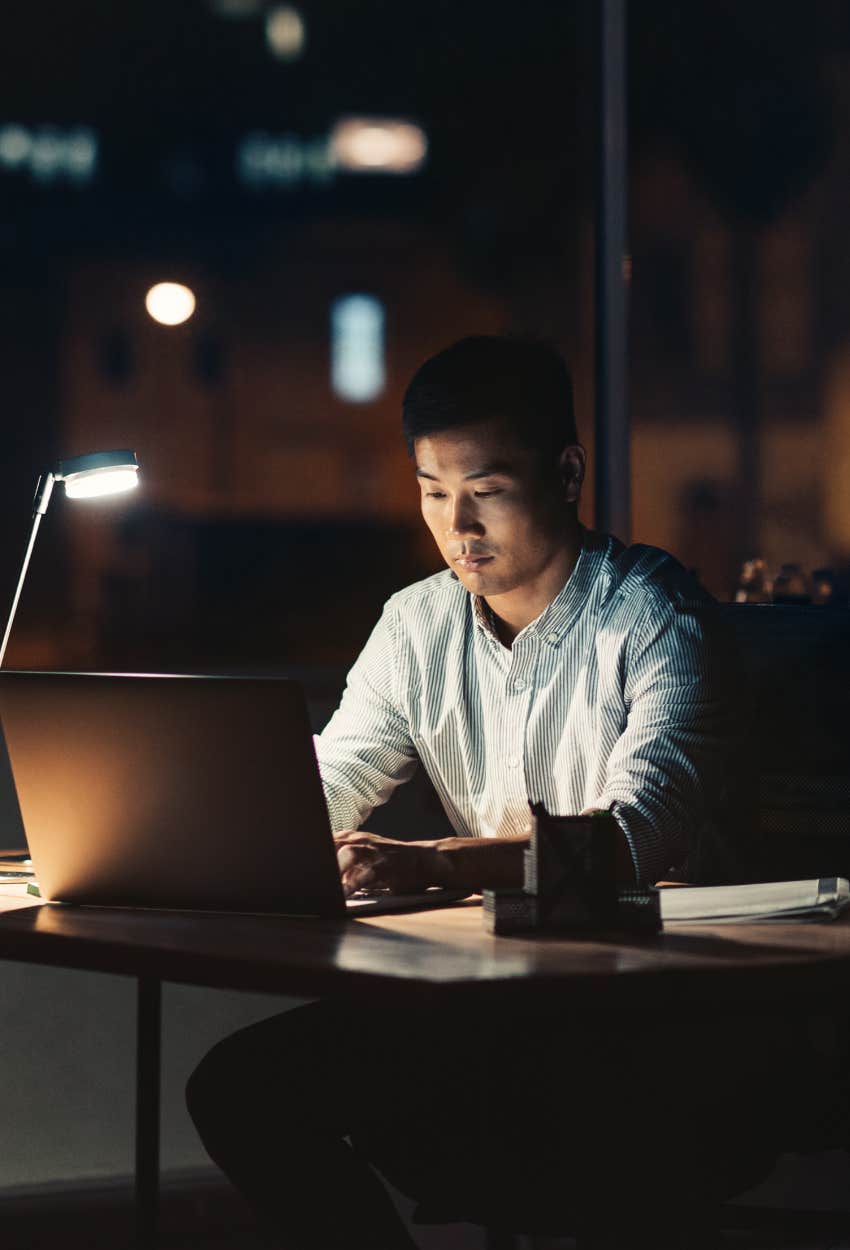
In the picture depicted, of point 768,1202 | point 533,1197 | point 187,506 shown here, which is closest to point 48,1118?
point 187,506

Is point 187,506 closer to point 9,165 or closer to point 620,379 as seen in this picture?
point 9,165

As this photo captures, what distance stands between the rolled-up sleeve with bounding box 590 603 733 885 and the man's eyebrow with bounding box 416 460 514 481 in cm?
29

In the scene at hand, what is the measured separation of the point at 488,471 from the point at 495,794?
444 mm

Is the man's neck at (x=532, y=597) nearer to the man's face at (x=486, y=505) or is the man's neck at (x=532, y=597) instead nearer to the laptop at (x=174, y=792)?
the man's face at (x=486, y=505)

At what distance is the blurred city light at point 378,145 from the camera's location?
10.2ft

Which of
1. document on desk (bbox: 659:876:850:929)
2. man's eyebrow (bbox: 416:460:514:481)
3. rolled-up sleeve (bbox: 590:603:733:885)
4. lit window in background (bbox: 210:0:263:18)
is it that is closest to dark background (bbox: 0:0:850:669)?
lit window in background (bbox: 210:0:263:18)

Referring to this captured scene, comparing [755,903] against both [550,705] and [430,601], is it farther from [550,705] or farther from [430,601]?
[430,601]

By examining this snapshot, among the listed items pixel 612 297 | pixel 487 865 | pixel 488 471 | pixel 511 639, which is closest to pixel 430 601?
pixel 511 639

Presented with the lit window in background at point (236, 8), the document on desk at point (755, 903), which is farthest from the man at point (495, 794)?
the lit window in background at point (236, 8)

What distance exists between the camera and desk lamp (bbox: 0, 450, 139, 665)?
2107 millimetres

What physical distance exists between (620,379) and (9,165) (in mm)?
1328

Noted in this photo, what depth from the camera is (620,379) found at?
3.20 m

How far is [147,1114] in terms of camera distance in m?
1.59

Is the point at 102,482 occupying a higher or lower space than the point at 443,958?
higher
